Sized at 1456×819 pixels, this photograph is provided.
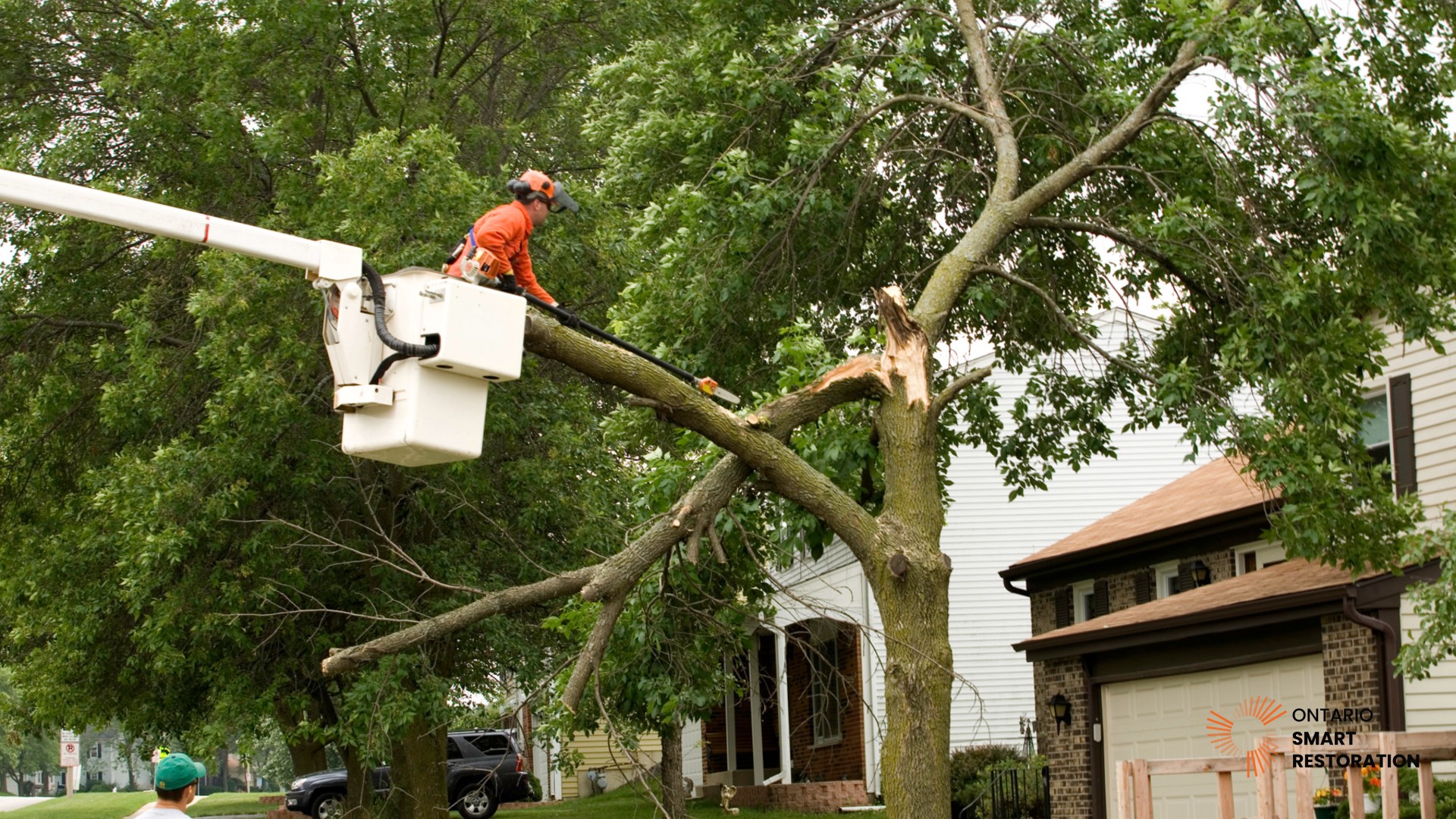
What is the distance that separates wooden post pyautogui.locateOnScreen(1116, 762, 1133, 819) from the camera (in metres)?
11.2

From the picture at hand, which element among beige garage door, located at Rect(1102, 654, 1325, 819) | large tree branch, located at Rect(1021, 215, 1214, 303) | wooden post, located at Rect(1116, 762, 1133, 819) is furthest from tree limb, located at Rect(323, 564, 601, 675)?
beige garage door, located at Rect(1102, 654, 1325, 819)

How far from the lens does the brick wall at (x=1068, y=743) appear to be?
17938 millimetres

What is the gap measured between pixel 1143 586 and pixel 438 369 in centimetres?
1491

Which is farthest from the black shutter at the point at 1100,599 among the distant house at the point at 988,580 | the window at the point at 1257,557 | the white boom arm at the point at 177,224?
the white boom arm at the point at 177,224

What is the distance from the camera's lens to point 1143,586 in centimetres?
1873

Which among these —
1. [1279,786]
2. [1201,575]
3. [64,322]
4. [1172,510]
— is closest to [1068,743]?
[1201,575]

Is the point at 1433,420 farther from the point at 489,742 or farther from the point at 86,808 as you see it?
the point at 86,808

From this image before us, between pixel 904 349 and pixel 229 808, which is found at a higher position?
pixel 904 349

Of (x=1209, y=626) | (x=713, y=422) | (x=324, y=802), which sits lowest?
(x=324, y=802)

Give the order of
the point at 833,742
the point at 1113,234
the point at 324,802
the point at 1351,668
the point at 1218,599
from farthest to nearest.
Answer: the point at 324,802 < the point at 833,742 < the point at 1218,599 < the point at 1351,668 < the point at 1113,234

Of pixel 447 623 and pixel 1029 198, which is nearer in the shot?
pixel 447 623

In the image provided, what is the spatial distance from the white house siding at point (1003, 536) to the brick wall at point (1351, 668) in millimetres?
9499

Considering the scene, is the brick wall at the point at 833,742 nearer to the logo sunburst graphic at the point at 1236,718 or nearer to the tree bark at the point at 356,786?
the tree bark at the point at 356,786

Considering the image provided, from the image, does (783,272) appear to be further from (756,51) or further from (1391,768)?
(1391,768)
